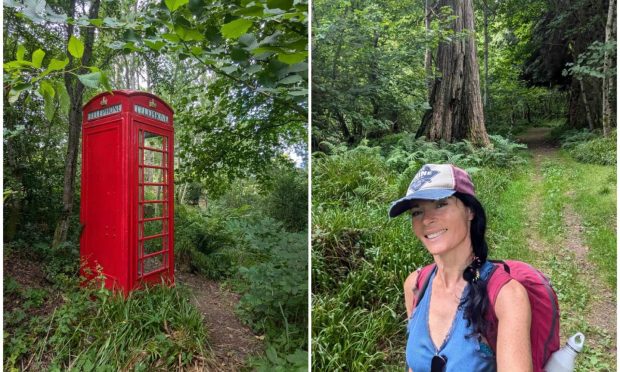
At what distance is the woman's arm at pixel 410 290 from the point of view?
1.05 metres

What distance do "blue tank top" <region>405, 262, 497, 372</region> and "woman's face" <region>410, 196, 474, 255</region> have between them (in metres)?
0.08

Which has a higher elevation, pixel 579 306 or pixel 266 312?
pixel 579 306

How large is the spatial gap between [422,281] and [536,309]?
0.28 metres

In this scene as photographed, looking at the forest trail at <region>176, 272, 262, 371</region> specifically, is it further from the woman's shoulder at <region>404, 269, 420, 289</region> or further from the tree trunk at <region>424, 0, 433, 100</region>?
the tree trunk at <region>424, 0, 433, 100</region>

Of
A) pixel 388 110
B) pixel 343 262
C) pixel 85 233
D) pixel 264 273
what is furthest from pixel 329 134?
pixel 85 233

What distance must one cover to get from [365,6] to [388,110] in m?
0.35

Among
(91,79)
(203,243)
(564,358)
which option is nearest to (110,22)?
(91,79)

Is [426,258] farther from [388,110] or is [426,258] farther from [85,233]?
[85,233]

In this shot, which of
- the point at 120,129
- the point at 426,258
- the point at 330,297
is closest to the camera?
the point at 426,258

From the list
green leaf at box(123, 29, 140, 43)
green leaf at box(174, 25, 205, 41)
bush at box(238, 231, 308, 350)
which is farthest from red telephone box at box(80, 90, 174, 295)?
green leaf at box(174, 25, 205, 41)

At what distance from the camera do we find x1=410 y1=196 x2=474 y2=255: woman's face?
920mm

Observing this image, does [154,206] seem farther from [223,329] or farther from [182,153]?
[223,329]

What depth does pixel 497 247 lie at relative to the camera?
3.31ft

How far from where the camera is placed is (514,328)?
2.60ft
